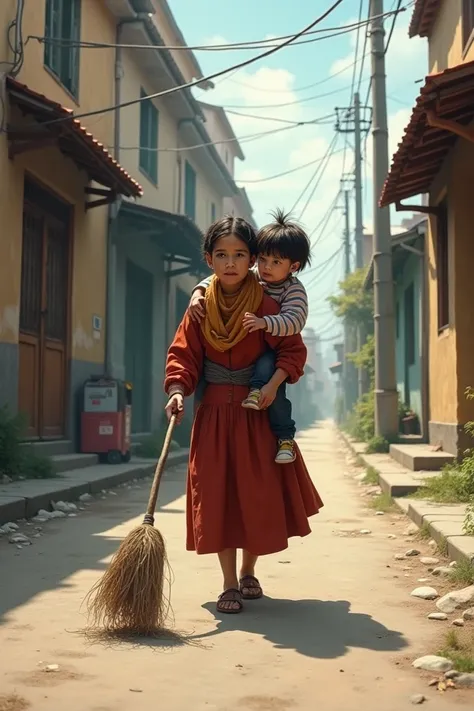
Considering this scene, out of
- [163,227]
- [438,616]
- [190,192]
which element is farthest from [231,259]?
[190,192]

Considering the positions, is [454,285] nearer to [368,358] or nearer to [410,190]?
[410,190]

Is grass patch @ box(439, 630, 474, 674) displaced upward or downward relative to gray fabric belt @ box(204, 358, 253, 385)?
downward

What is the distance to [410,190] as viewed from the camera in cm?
1045

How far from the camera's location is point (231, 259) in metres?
3.88

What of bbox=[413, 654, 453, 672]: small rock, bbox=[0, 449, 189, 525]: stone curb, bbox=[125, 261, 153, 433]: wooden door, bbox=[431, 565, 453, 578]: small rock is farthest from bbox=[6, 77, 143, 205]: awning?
bbox=[413, 654, 453, 672]: small rock

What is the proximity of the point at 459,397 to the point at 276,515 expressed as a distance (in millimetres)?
5171

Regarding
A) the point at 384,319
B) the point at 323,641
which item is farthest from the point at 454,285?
the point at 323,641

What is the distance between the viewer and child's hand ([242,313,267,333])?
379 cm

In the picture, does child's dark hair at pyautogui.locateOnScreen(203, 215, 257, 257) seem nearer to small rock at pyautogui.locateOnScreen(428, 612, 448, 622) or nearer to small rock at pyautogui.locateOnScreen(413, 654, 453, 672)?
small rock at pyautogui.locateOnScreen(428, 612, 448, 622)

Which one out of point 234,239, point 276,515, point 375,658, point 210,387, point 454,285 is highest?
point 454,285

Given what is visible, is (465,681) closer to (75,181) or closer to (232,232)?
(232,232)

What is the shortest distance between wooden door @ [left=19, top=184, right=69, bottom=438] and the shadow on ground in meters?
6.38

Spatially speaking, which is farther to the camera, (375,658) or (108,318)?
(108,318)

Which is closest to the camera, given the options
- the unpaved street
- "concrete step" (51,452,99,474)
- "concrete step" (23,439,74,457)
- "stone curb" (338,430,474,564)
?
the unpaved street
